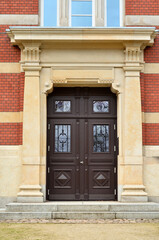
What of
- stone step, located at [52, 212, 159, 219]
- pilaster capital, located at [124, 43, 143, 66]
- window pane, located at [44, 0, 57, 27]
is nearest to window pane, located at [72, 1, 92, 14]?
window pane, located at [44, 0, 57, 27]

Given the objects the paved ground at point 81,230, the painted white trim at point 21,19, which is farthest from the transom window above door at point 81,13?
the paved ground at point 81,230

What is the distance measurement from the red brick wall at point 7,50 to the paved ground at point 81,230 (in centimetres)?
381

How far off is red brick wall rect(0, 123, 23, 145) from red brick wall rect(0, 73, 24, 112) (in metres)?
0.38

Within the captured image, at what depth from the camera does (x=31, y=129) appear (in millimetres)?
9516

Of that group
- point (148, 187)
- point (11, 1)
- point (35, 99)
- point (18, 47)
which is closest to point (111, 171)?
point (148, 187)

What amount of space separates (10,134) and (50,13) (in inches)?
121

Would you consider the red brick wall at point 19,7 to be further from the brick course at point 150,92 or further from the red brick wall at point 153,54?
the brick course at point 150,92

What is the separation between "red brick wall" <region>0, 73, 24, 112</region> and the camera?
970cm

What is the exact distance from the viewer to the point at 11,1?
992 centimetres

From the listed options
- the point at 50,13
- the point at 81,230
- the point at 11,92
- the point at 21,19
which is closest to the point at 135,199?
the point at 81,230

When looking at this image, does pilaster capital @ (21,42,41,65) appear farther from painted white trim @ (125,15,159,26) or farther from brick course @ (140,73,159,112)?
brick course @ (140,73,159,112)

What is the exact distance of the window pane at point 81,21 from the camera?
9.99 m

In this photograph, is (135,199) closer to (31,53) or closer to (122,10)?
(31,53)

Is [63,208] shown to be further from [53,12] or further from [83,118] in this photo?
[53,12]
